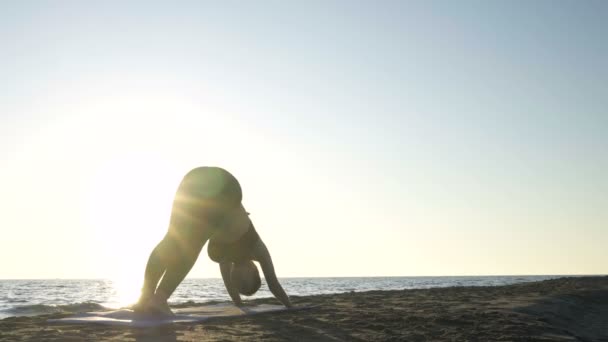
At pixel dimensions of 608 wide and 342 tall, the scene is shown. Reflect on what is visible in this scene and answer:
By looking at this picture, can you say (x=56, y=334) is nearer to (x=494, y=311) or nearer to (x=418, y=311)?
(x=418, y=311)

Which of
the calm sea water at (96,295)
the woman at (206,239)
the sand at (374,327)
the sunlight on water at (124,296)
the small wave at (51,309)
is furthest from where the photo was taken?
the sunlight on water at (124,296)

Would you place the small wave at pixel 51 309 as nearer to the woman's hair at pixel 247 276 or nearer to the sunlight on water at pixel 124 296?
the sunlight on water at pixel 124 296

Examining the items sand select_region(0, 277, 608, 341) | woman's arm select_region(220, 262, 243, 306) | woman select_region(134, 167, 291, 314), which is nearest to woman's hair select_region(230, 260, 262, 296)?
woman select_region(134, 167, 291, 314)

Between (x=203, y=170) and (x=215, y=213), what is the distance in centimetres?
64

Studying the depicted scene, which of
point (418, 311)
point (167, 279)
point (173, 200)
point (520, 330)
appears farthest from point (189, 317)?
point (520, 330)

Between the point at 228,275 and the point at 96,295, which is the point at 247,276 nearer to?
the point at 228,275

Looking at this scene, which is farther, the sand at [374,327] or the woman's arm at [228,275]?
the woman's arm at [228,275]

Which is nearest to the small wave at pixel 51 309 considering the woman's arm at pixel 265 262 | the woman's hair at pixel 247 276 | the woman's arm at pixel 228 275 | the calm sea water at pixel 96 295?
the calm sea water at pixel 96 295

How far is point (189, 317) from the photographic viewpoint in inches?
269

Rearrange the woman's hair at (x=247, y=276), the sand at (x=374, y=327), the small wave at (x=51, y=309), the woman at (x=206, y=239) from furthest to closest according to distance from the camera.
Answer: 1. the small wave at (x=51, y=309)
2. the woman's hair at (x=247, y=276)
3. the woman at (x=206, y=239)
4. the sand at (x=374, y=327)

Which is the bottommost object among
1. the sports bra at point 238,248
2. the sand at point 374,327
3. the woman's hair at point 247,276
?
the sand at point 374,327

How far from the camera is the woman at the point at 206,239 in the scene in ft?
23.1

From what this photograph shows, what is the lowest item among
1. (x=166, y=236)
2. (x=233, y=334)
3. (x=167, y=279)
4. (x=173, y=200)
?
(x=233, y=334)

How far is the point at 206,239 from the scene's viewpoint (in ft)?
24.4
